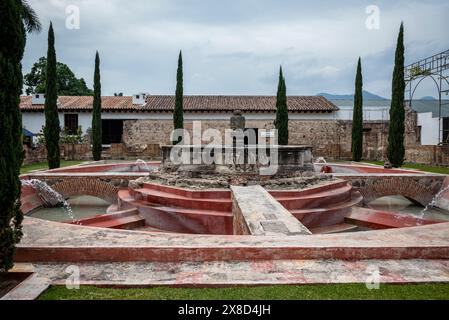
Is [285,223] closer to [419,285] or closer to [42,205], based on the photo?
[419,285]

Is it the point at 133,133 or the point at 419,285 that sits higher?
the point at 133,133

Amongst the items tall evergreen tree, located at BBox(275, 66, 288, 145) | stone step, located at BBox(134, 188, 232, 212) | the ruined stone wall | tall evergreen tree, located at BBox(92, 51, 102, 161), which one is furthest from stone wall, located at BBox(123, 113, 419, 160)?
stone step, located at BBox(134, 188, 232, 212)

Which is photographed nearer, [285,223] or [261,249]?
[261,249]

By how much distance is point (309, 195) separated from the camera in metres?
7.86

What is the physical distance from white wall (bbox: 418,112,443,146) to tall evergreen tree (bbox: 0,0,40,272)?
2468 centimetres

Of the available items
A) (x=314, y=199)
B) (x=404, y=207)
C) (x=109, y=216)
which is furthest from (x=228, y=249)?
(x=404, y=207)

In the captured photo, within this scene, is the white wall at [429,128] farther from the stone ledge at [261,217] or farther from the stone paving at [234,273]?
the stone paving at [234,273]

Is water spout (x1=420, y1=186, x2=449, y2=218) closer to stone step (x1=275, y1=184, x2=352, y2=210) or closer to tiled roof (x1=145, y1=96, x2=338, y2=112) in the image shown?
stone step (x1=275, y1=184, x2=352, y2=210)

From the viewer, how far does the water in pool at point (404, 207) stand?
9.33 metres

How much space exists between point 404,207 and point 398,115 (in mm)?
8210

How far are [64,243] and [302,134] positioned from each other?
23.8m

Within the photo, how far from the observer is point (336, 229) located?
7.36 metres

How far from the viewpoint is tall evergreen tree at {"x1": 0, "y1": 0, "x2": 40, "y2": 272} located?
10.8ft
